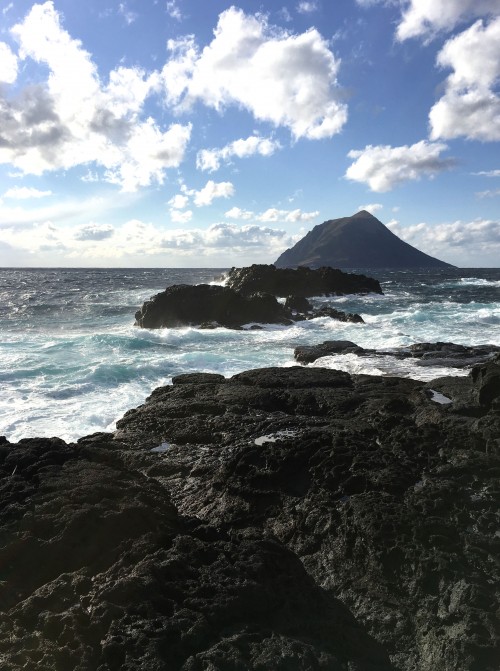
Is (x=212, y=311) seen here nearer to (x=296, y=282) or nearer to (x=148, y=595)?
(x=296, y=282)

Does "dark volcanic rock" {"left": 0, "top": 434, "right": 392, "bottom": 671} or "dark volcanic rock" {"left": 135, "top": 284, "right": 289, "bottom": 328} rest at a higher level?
"dark volcanic rock" {"left": 135, "top": 284, "right": 289, "bottom": 328}

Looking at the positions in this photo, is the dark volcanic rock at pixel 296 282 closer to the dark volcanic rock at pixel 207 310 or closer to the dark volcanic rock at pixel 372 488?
the dark volcanic rock at pixel 207 310

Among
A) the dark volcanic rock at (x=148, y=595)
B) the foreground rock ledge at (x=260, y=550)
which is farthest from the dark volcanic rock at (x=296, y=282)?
the dark volcanic rock at (x=148, y=595)

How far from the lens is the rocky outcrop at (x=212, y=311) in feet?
117

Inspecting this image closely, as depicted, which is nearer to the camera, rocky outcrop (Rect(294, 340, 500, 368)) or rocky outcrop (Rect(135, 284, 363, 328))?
rocky outcrop (Rect(294, 340, 500, 368))

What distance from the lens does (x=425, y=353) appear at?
20250 mm

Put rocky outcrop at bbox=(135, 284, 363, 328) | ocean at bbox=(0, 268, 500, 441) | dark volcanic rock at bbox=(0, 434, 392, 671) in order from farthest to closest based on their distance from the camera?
rocky outcrop at bbox=(135, 284, 363, 328) → ocean at bbox=(0, 268, 500, 441) → dark volcanic rock at bbox=(0, 434, 392, 671)

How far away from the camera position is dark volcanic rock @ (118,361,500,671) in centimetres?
503

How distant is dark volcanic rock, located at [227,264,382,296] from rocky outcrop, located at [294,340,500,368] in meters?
30.8

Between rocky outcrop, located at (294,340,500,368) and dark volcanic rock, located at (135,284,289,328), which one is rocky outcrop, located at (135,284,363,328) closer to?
dark volcanic rock, located at (135,284,289,328)

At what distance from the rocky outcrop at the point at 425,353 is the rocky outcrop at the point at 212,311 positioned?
1386 cm

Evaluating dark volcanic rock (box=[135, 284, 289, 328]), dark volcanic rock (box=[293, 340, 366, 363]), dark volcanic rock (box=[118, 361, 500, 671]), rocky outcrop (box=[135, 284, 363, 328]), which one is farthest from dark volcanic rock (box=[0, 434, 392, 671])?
dark volcanic rock (box=[135, 284, 289, 328])

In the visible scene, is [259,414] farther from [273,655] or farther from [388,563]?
[273,655]

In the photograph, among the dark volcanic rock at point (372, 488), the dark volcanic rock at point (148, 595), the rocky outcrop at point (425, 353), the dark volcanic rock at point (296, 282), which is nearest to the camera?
the dark volcanic rock at point (148, 595)
